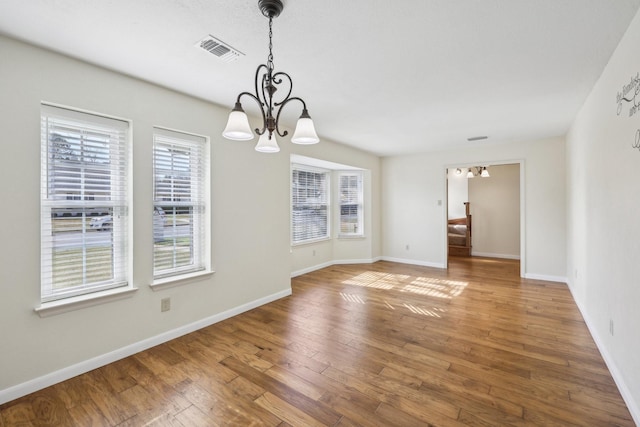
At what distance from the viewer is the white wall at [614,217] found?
1797 mm

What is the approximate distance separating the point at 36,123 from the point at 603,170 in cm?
444

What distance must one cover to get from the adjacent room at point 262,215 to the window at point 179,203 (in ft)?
0.07

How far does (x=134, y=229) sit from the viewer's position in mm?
2625

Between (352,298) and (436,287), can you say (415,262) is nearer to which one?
(436,287)

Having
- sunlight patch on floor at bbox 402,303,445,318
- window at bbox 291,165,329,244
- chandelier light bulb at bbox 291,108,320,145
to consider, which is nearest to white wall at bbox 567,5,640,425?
sunlight patch on floor at bbox 402,303,445,318

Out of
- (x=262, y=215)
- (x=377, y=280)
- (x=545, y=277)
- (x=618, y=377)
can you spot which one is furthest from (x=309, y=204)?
(x=618, y=377)

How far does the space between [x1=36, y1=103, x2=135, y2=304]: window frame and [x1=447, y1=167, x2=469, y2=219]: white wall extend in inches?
296

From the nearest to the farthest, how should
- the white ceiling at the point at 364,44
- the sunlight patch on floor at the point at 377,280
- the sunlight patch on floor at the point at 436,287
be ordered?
the white ceiling at the point at 364,44 → the sunlight patch on floor at the point at 436,287 → the sunlight patch on floor at the point at 377,280

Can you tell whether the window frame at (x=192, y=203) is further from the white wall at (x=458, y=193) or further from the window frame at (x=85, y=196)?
the white wall at (x=458, y=193)

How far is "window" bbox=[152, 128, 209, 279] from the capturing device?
9.42ft

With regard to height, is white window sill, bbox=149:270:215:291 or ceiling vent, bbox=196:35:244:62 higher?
ceiling vent, bbox=196:35:244:62

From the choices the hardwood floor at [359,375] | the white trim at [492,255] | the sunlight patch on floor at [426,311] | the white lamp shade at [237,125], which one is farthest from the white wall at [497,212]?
the white lamp shade at [237,125]

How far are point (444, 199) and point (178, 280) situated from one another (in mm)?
5113

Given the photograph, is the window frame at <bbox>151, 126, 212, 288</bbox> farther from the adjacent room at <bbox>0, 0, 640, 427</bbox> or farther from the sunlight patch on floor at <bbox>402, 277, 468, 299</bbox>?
the sunlight patch on floor at <bbox>402, 277, 468, 299</bbox>
